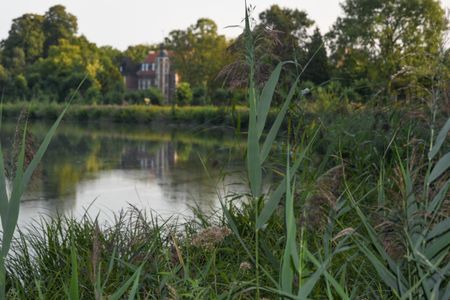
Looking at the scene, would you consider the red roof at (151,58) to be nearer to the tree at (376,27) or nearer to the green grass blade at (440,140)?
the tree at (376,27)

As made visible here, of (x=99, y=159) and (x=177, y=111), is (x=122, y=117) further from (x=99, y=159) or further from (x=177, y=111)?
(x=99, y=159)

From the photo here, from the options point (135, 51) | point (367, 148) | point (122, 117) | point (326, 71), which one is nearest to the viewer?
point (367, 148)

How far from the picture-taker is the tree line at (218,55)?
4992 mm

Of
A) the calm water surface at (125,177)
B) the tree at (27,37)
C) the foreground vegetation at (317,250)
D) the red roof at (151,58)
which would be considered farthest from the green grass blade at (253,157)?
the red roof at (151,58)

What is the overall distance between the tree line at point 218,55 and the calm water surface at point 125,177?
132 cm

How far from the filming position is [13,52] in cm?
5544

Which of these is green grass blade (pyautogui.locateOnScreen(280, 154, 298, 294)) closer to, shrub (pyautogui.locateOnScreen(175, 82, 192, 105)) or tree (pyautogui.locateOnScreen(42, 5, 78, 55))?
shrub (pyautogui.locateOnScreen(175, 82, 192, 105))

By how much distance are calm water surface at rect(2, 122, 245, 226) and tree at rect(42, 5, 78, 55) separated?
37611 mm

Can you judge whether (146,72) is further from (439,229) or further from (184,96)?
(439,229)

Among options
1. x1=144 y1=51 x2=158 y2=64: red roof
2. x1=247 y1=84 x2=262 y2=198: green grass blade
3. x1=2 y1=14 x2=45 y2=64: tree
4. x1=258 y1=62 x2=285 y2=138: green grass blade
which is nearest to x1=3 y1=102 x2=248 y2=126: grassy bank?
x1=2 y1=14 x2=45 y2=64: tree

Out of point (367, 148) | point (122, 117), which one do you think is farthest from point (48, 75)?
point (367, 148)

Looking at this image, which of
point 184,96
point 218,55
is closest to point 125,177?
point 184,96

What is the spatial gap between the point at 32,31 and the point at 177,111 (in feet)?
101

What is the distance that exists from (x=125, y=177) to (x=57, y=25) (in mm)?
49958
